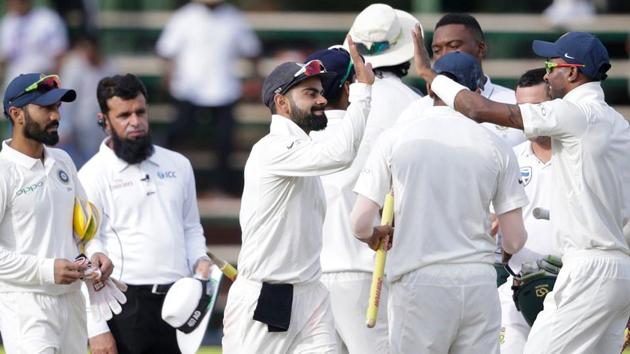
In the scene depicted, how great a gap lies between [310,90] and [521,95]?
1.72 metres

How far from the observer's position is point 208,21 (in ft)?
43.0

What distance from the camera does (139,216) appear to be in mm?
8500

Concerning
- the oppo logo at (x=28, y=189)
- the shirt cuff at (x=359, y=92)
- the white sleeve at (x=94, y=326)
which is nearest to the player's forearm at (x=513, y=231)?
the shirt cuff at (x=359, y=92)

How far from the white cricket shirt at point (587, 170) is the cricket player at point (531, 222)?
29.3 inches

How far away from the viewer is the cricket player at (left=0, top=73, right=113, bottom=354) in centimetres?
737

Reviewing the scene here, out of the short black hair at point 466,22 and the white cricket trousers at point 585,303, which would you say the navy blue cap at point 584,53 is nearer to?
the white cricket trousers at point 585,303

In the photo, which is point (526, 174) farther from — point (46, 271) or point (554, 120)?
point (46, 271)

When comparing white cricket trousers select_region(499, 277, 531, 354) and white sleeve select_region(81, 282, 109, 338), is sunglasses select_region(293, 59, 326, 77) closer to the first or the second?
white cricket trousers select_region(499, 277, 531, 354)

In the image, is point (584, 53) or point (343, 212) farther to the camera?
point (343, 212)

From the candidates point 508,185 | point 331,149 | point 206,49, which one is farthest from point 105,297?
point 206,49

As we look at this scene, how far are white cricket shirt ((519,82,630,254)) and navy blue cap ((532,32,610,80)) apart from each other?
8cm

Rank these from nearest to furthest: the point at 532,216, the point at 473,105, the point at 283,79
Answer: the point at 473,105 → the point at 283,79 → the point at 532,216

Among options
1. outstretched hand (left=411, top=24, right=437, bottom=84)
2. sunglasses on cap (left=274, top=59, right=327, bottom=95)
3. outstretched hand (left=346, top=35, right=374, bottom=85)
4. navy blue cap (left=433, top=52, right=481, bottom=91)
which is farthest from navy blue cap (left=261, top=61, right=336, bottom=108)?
navy blue cap (left=433, top=52, right=481, bottom=91)

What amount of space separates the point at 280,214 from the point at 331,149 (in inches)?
17.9
